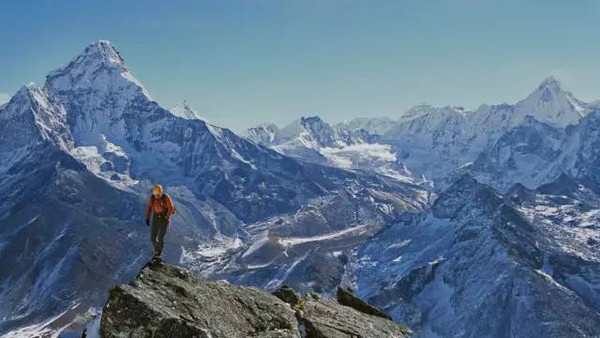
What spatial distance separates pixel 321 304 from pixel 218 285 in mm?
7392

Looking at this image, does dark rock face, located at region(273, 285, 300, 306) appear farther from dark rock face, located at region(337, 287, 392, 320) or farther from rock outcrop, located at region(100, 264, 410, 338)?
dark rock face, located at region(337, 287, 392, 320)

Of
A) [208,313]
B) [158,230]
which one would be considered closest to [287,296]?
[158,230]

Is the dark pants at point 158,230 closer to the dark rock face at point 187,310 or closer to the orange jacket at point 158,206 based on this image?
the orange jacket at point 158,206

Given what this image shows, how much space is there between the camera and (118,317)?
3114 cm

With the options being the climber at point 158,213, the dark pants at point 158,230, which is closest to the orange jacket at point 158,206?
the climber at point 158,213

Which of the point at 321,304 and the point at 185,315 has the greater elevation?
the point at 321,304

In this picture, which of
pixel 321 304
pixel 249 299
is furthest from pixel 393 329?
pixel 249 299

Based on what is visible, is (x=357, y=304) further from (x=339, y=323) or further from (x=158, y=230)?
(x=158, y=230)

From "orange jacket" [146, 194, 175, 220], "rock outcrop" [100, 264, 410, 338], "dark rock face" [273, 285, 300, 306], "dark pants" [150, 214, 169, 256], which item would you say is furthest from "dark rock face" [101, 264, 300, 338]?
"orange jacket" [146, 194, 175, 220]

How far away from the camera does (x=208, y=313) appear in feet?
111

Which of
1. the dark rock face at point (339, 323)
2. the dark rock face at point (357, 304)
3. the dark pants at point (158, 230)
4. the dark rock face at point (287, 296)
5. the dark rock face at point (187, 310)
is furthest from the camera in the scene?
the dark rock face at point (357, 304)

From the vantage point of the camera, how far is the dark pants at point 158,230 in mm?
38688

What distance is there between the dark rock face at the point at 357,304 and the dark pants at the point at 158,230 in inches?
590

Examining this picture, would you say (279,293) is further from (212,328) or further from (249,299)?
(212,328)
